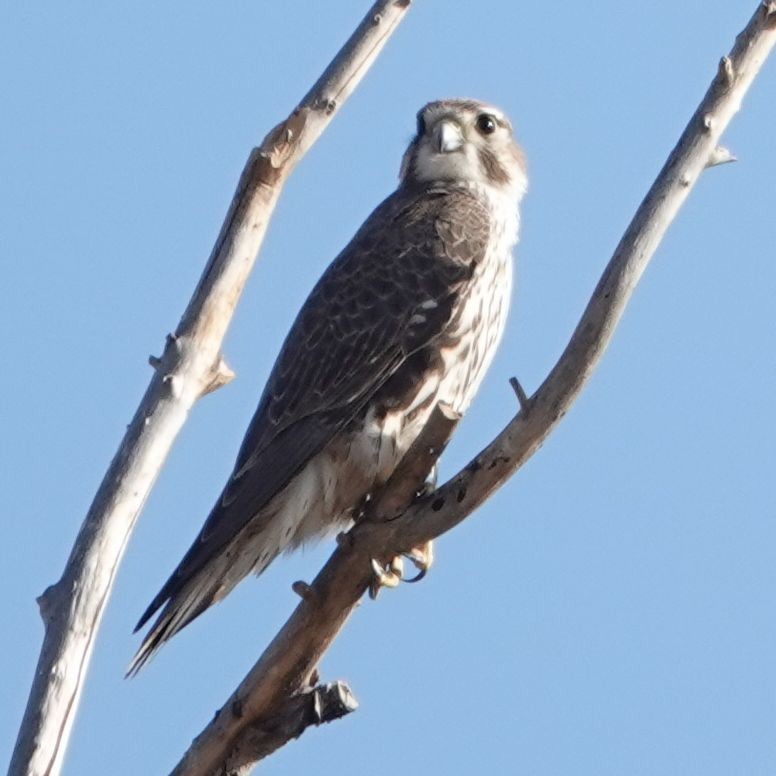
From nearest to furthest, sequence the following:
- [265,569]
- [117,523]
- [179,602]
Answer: [117,523]
[179,602]
[265,569]

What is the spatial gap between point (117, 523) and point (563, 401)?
1189 mm

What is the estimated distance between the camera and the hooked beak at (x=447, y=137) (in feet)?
22.5

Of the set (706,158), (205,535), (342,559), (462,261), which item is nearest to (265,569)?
(205,535)

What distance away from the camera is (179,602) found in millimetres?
5250

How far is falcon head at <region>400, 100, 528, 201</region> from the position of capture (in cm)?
680

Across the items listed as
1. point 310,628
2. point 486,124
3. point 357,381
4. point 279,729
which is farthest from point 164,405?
point 486,124

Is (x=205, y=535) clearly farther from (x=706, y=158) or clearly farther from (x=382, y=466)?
(x=706, y=158)

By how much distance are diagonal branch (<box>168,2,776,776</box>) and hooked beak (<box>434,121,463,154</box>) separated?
2.33 meters

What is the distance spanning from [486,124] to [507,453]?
2.87 metres

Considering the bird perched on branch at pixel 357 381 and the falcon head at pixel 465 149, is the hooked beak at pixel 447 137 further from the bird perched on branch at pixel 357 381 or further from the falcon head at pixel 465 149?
the bird perched on branch at pixel 357 381

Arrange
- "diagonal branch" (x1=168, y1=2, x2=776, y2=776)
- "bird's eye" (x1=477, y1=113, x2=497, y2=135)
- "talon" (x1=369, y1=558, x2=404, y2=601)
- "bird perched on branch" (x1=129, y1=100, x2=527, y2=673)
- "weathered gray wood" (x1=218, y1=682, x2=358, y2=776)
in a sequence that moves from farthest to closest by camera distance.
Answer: "bird's eye" (x1=477, y1=113, x2=497, y2=135)
"bird perched on branch" (x1=129, y1=100, x2=527, y2=673)
"talon" (x1=369, y1=558, x2=404, y2=601)
"weathered gray wood" (x1=218, y1=682, x2=358, y2=776)
"diagonal branch" (x1=168, y1=2, x2=776, y2=776)

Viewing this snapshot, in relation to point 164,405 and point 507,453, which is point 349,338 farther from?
point 164,405

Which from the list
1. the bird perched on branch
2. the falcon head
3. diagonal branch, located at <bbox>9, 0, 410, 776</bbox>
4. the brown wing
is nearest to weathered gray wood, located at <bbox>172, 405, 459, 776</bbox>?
the bird perched on branch

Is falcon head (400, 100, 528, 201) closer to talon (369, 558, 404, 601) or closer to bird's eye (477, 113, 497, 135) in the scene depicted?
bird's eye (477, 113, 497, 135)
